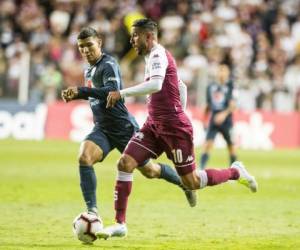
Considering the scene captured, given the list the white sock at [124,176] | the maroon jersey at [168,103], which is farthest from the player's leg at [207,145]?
the white sock at [124,176]

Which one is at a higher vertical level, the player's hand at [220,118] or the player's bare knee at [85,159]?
the player's hand at [220,118]

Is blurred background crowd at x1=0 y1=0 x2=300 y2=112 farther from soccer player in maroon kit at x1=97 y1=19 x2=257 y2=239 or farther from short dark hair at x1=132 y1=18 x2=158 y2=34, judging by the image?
short dark hair at x1=132 y1=18 x2=158 y2=34

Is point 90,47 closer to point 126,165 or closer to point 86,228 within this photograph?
point 126,165

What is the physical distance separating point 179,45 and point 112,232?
17805mm

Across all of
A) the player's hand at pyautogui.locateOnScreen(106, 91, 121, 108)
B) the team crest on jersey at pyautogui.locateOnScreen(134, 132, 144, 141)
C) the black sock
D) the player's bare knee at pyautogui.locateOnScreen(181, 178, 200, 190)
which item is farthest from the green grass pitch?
the player's hand at pyautogui.locateOnScreen(106, 91, 121, 108)

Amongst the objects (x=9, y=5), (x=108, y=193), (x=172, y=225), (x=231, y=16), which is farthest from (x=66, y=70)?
(x=172, y=225)

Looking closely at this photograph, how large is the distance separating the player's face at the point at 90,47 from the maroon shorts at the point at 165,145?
1098 millimetres

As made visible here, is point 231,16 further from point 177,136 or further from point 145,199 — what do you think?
point 177,136

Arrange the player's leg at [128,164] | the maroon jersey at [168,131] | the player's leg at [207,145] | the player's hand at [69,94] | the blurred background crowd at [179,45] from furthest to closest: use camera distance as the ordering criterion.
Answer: the blurred background crowd at [179,45], the player's leg at [207,145], the maroon jersey at [168,131], the player's leg at [128,164], the player's hand at [69,94]

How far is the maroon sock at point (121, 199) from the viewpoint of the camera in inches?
367

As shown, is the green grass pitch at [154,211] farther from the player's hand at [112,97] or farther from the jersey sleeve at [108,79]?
the jersey sleeve at [108,79]

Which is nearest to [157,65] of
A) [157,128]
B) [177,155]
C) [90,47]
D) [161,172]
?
[157,128]

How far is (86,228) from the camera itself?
911 centimetres

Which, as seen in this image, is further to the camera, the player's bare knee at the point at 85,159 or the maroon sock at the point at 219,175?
the maroon sock at the point at 219,175
